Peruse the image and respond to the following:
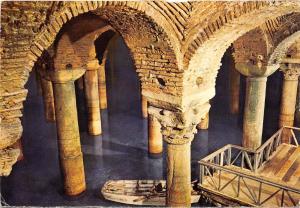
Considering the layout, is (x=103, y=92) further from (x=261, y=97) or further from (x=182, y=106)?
(x=182, y=106)

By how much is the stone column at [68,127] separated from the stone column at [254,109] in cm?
435

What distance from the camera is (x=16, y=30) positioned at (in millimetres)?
2855

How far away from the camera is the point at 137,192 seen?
25.6 ft

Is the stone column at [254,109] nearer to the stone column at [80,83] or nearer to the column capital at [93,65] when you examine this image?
the column capital at [93,65]

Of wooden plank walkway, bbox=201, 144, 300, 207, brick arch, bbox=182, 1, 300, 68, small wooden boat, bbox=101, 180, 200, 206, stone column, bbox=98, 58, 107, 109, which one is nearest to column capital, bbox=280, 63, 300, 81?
wooden plank walkway, bbox=201, 144, 300, 207

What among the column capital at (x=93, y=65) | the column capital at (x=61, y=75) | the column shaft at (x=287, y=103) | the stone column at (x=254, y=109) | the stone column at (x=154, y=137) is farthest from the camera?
the column capital at (x=93, y=65)

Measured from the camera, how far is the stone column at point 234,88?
507 inches

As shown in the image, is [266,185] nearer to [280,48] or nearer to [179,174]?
[179,174]

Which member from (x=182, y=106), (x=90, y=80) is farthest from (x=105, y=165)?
(x=182, y=106)

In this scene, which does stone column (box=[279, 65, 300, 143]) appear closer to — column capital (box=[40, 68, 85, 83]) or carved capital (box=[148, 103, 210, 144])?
carved capital (box=[148, 103, 210, 144])

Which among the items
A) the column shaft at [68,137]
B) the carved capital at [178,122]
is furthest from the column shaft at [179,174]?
the column shaft at [68,137]

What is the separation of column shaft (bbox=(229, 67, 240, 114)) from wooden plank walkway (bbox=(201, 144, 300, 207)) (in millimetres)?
5225

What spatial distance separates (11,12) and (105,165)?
737 cm

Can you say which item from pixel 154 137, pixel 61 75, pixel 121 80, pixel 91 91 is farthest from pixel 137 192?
pixel 121 80
